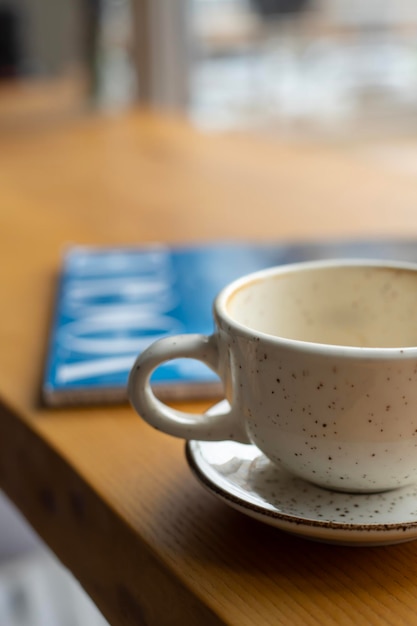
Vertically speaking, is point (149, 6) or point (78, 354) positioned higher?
point (149, 6)

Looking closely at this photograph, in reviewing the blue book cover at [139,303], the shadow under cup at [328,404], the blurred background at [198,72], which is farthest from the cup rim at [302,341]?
the blurred background at [198,72]

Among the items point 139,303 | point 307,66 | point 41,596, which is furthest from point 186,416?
point 307,66

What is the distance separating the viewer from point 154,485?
14.4 inches

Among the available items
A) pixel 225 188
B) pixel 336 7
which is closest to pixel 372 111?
pixel 336 7

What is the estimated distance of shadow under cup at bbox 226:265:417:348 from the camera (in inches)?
14.3

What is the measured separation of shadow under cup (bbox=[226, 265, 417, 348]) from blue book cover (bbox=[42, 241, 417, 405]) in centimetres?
→ 9

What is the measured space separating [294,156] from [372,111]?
9.48 ft

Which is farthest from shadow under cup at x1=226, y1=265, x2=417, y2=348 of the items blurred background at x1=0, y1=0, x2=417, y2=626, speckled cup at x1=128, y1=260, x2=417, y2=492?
blurred background at x1=0, y1=0, x2=417, y2=626

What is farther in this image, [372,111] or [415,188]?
[372,111]

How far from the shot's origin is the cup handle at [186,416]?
1.07 ft

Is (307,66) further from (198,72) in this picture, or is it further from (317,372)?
(317,372)

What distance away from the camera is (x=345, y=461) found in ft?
0.96

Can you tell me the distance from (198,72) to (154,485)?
2441 millimetres

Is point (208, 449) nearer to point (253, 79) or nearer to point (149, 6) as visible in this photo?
point (149, 6)
